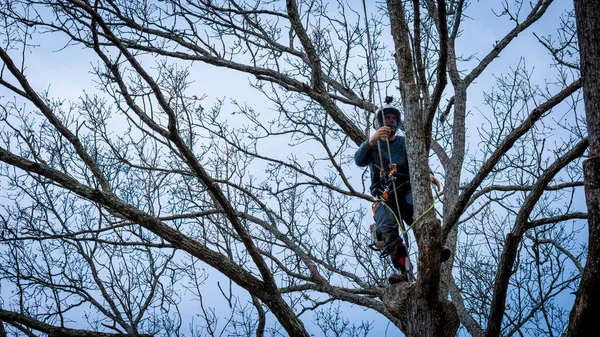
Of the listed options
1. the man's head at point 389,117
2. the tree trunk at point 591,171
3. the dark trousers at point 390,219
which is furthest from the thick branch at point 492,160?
the man's head at point 389,117

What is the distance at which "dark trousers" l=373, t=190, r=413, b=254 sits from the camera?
3.94m

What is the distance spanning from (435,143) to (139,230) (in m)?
3.21

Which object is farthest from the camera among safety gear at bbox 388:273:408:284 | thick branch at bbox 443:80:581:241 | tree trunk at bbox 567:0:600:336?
safety gear at bbox 388:273:408:284

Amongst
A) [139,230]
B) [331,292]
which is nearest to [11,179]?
[139,230]

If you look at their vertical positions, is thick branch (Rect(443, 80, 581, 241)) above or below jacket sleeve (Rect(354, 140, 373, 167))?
below

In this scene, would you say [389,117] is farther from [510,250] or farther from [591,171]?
[591,171]

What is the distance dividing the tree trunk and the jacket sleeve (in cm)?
187

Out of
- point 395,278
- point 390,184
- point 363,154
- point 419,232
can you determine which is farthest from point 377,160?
point 419,232

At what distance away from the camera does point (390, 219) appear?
402 cm

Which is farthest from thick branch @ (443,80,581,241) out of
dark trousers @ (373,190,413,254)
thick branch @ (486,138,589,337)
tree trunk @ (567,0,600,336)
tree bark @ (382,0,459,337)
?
tree trunk @ (567,0,600,336)

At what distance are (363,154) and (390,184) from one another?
0.33m

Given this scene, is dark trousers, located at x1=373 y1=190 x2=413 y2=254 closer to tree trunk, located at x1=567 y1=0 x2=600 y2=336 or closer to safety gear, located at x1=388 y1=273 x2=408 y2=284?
safety gear, located at x1=388 y1=273 x2=408 y2=284

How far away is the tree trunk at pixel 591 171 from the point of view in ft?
7.55

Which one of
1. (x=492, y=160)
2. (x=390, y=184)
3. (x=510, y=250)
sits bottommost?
(x=510, y=250)
